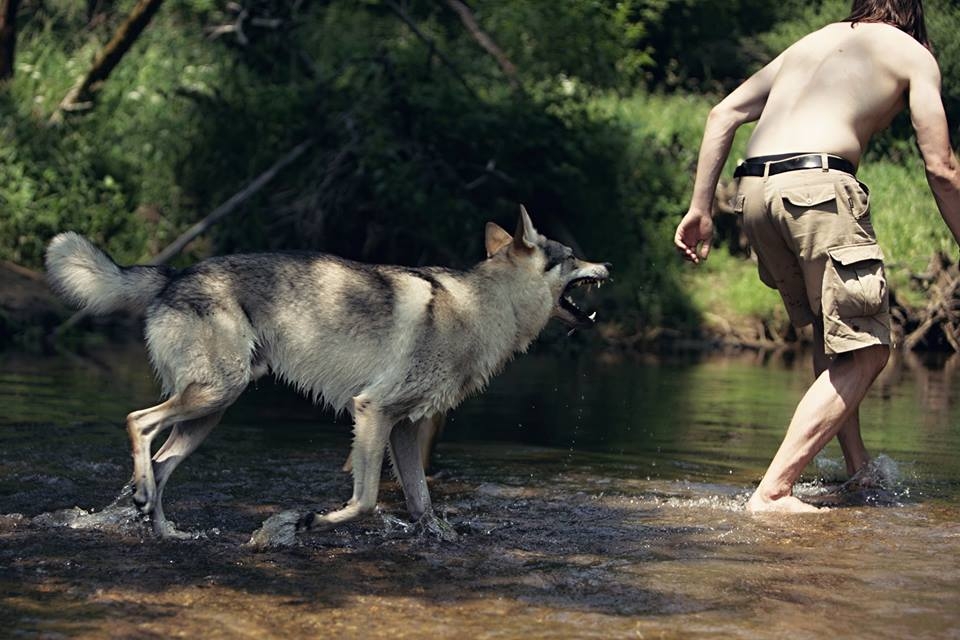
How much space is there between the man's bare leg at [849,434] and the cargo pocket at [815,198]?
0.85 meters

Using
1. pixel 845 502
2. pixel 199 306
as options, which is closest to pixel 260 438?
pixel 199 306

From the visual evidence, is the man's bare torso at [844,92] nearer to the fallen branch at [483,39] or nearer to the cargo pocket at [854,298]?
the cargo pocket at [854,298]

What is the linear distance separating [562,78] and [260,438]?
37.2 feet

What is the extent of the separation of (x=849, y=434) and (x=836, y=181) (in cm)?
144

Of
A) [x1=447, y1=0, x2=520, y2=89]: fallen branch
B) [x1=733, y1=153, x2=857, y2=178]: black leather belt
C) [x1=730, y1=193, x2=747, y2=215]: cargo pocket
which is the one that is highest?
[x1=447, y1=0, x2=520, y2=89]: fallen branch

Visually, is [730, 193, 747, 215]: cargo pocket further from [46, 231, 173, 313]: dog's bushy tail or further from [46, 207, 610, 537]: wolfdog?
[46, 231, 173, 313]: dog's bushy tail

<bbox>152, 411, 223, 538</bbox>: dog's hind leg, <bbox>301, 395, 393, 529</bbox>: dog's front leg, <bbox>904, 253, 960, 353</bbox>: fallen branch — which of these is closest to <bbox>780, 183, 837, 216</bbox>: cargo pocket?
<bbox>301, 395, 393, 529</bbox>: dog's front leg

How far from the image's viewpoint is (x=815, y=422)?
5.80m

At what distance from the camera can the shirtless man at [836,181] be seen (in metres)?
5.61

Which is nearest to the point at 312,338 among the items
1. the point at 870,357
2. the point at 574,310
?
the point at 574,310

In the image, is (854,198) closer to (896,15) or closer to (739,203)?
(739,203)

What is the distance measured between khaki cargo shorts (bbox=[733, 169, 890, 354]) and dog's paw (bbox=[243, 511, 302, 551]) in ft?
8.02

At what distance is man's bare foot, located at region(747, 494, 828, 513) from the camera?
5.73 m

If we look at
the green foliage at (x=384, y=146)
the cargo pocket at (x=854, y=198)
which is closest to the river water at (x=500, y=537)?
the cargo pocket at (x=854, y=198)
